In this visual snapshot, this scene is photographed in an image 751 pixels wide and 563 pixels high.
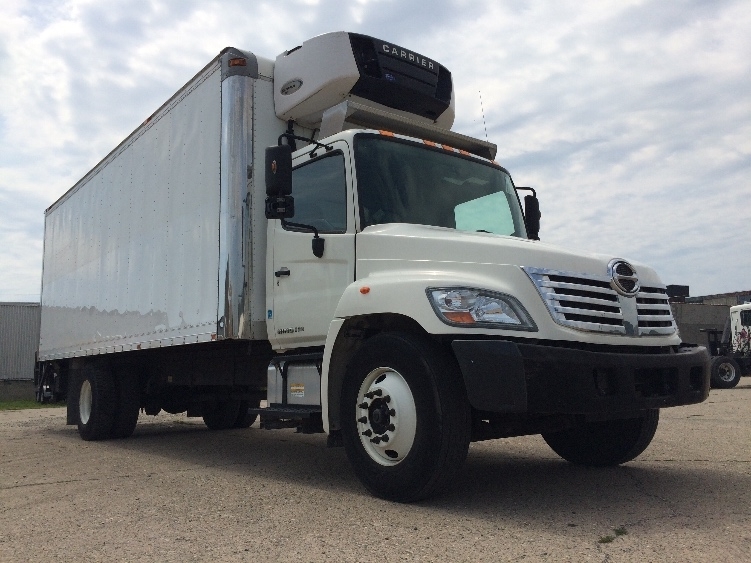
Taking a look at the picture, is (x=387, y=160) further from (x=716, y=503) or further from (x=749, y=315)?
(x=749, y=315)

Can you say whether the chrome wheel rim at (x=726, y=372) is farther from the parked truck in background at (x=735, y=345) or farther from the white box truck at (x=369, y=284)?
the white box truck at (x=369, y=284)

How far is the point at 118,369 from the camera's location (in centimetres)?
937

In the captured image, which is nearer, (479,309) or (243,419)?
(479,309)

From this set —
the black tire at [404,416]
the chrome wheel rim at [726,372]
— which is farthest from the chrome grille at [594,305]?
the chrome wheel rim at [726,372]

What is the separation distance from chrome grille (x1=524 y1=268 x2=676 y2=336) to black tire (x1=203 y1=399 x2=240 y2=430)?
6.84 metres

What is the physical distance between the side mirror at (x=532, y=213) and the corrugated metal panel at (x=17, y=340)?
2651 cm

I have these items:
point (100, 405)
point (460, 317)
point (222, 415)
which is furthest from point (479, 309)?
point (222, 415)

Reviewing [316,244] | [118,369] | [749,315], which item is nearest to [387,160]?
[316,244]

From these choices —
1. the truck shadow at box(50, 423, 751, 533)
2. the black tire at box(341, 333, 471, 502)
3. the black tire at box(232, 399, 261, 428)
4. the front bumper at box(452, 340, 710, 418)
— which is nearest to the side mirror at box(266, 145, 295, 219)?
the black tire at box(341, 333, 471, 502)

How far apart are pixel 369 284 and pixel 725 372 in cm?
1873

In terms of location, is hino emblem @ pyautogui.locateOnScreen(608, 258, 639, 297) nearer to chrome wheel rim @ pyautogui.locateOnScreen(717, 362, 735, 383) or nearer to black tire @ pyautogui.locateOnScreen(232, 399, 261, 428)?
black tire @ pyautogui.locateOnScreen(232, 399, 261, 428)

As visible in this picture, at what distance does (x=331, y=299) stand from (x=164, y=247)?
2.93 meters

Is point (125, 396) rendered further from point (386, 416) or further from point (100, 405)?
point (386, 416)

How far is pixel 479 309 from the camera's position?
4344 mm
